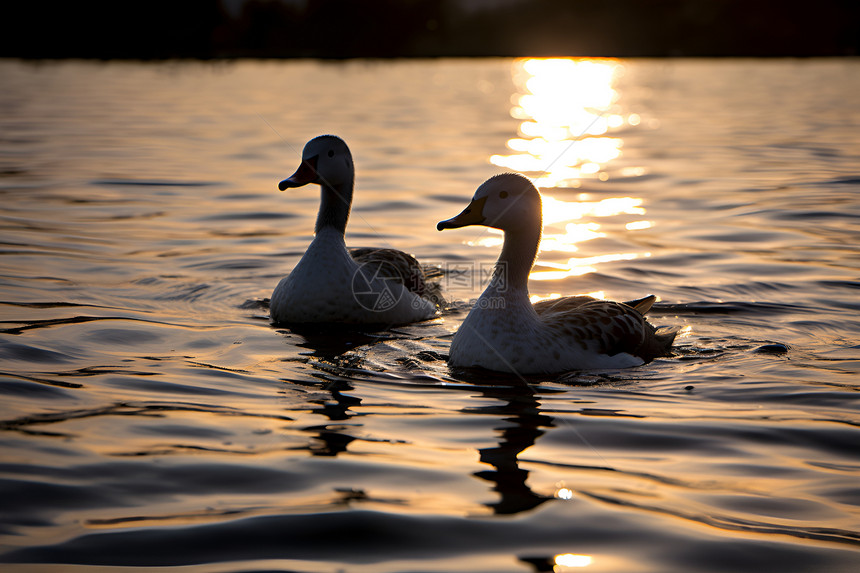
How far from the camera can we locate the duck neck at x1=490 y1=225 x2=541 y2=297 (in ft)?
24.2

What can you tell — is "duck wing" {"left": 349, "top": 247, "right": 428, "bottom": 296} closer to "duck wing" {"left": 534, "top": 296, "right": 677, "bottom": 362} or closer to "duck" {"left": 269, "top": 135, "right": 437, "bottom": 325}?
"duck" {"left": 269, "top": 135, "right": 437, "bottom": 325}

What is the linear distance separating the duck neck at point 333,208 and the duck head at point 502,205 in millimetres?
2264

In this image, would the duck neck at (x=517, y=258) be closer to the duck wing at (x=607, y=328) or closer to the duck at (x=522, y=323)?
the duck at (x=522, y=323)

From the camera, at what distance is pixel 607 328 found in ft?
24.5

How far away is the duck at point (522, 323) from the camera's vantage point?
7020 millimetres

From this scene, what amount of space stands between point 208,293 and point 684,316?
5008 mm

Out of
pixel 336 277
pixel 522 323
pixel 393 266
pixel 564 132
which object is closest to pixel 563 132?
pixel 564 132

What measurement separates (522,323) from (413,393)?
1.13 meters

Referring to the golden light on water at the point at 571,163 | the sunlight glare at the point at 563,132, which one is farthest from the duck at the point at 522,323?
the sunlight glare at the point at 563,132

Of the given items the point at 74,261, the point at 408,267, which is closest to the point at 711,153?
the point at 408,267

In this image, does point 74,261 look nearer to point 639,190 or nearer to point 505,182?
point 505,182

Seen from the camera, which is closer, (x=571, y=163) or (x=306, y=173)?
(x=306, y=173)

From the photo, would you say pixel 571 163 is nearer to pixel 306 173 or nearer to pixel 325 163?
pixel 325 163

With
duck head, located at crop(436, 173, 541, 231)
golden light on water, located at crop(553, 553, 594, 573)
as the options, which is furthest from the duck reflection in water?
duck head, located at crop(436, 173, 541, 231)
